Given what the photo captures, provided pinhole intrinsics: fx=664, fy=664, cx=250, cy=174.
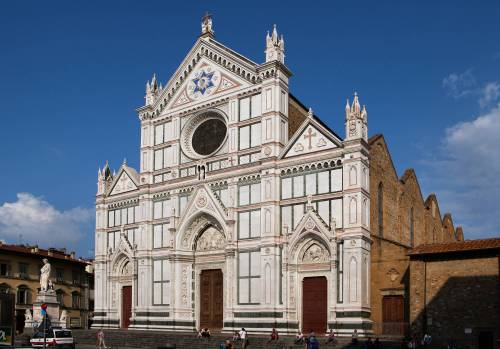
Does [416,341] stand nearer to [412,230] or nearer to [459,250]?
[459,250]

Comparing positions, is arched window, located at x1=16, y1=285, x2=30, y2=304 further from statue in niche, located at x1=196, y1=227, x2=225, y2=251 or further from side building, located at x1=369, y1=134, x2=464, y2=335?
side building, located at x1=369, y1=134, x2=464, y2=335

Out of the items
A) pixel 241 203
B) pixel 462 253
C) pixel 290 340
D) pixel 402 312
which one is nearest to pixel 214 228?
pixel 241 203

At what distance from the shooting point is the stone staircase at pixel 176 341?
34094 millimetres

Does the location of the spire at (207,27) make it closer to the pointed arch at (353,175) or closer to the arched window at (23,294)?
the pointed arch at (353,175)

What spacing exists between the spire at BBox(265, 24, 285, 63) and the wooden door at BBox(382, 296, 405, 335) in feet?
50.6

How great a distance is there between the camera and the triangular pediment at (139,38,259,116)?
4172 centimetres

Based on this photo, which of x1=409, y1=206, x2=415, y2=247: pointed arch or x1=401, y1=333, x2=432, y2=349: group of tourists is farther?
x1=409, y1=206, x2=415, y2=247: pointed arch

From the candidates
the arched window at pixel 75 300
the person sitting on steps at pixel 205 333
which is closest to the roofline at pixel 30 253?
the arched window at pixel 75 300

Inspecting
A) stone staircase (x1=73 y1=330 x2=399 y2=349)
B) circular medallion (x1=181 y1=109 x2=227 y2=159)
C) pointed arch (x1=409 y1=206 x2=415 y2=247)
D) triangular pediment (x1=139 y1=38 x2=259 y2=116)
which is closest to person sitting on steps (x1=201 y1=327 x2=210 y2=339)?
stone staircase (x1=73 y1=330 x2=399 y2=349)

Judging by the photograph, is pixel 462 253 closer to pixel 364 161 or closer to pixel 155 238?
pixel 364 161

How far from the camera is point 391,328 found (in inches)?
1377

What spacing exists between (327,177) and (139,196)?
49.8ft

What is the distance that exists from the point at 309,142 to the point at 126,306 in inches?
729

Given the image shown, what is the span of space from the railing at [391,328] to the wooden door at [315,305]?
279 cm
